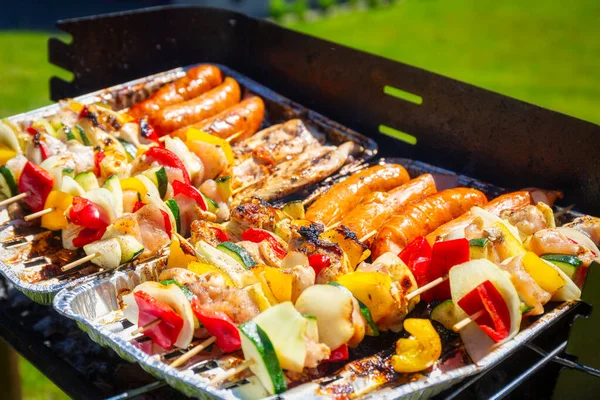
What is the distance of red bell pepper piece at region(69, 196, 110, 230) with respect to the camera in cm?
322

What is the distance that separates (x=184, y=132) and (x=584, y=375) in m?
2.71

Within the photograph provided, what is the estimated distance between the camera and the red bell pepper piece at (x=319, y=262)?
2.75 m

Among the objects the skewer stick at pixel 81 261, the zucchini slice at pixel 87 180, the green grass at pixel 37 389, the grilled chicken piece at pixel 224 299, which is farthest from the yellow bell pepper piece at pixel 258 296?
the green grass at pixel 37 389

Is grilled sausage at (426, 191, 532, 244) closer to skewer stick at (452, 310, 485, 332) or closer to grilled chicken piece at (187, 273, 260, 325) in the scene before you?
skewer stick at (452, 310, 485, 332)

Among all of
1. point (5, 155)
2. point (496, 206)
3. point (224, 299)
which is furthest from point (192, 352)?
point (5, 155)

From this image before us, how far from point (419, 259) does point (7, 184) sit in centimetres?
223

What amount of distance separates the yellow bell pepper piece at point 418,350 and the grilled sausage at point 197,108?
8.19ft

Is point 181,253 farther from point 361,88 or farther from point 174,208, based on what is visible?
point 361,88

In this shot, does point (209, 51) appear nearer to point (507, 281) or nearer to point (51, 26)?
point (507, 281)

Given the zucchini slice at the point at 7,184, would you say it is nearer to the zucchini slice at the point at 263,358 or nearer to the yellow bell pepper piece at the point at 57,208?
the yellow bell pepper piece at the point at 57,208

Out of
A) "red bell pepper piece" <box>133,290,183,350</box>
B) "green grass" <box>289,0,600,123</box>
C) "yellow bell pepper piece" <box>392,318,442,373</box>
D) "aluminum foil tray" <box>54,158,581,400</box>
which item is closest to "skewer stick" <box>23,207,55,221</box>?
"aluminum foil tray" <box>54,158,581,400</box>

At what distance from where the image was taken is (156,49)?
17.3 ft

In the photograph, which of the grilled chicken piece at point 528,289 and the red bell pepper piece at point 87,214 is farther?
the red bell pepper piece at point 87,214

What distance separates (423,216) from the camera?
11.4 ft
